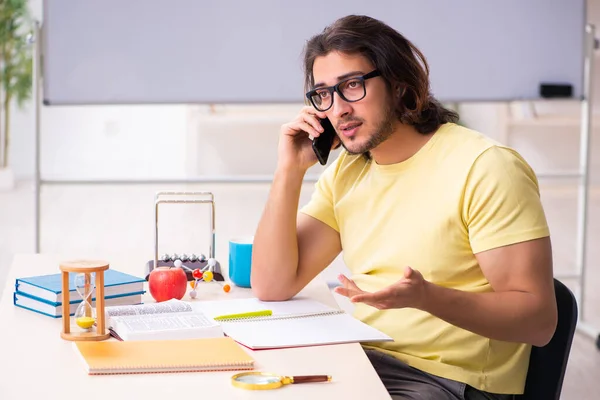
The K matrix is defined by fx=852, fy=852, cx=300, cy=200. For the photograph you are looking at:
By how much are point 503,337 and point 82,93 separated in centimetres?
230

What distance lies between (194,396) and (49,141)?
26.3ft

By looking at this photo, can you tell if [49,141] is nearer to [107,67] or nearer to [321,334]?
[107,67]

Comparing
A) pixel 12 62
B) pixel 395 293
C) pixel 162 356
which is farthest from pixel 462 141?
pixel 12 62

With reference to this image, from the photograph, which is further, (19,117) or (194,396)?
(19,117)

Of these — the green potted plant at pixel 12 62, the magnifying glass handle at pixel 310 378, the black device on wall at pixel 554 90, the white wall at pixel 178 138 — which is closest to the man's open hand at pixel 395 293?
the magnifying glass handle at pixel 310 378

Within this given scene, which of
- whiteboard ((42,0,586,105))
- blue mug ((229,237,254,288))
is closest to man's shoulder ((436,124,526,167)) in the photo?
blue mug ((229,237,254,288))

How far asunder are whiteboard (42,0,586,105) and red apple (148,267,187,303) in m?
1.75

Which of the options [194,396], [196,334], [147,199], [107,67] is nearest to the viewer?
[194,396]

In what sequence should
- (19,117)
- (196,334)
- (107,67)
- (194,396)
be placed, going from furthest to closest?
(19,117)
(107,67)
(196,334)
(194,396)

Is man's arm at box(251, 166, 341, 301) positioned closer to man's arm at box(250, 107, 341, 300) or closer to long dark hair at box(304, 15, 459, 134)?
man's arm at box(250, 107, 341, 300)

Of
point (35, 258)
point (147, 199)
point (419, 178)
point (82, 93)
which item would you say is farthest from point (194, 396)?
point (147, 199)

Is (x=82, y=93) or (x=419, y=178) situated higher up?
(x=82, y=93)

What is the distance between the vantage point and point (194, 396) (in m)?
1.15

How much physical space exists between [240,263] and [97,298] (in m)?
0.50
